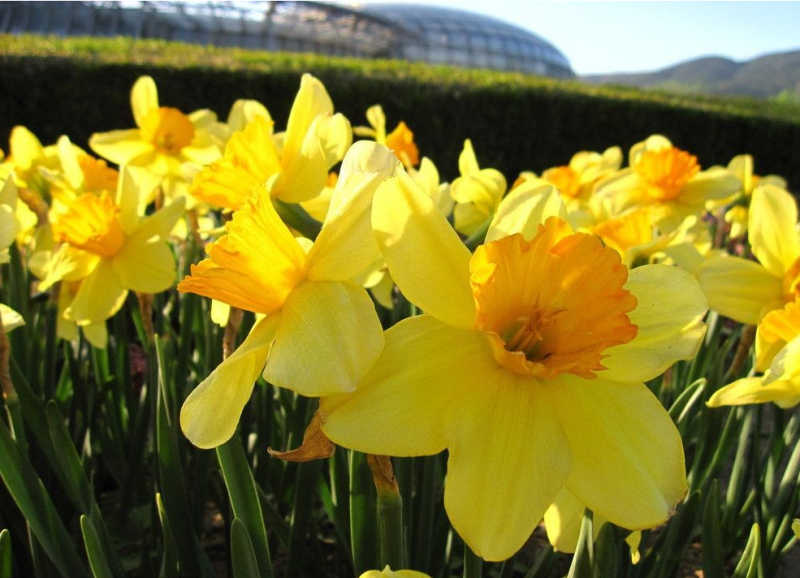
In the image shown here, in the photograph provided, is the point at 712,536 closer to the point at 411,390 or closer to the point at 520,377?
the point at 520,377

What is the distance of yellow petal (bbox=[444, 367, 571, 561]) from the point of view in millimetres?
714

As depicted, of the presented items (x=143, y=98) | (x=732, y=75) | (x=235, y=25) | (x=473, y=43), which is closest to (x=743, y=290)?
(x=143, y=98)

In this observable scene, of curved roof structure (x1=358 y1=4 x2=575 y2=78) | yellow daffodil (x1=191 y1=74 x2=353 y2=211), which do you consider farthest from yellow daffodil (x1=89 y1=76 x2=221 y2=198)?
curved roof structure (x1=358 y1=4 x2=575 y2=78)

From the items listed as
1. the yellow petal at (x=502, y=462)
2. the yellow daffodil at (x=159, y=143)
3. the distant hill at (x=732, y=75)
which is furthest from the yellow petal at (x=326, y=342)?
the distant hill at (x=732, y=75)

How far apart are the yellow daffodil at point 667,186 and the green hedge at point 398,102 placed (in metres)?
6.04

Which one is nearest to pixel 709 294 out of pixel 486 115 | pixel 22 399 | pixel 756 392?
pixel 756 392

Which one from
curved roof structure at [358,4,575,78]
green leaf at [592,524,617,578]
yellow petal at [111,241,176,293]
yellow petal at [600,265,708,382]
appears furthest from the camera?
curved roof structure at [358,4,575,78]

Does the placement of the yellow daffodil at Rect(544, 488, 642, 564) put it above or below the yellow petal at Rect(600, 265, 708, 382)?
below

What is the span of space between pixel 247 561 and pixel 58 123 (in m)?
7.62

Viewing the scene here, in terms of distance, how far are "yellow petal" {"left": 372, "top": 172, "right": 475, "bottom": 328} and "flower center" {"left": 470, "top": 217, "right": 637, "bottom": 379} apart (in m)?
0.05

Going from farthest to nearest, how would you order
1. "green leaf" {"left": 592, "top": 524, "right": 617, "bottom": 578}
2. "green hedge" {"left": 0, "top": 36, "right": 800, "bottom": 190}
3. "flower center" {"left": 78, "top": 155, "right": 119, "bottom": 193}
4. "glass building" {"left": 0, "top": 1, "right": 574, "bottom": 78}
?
"glass building" {"left": 0, "top": 1, "right": 574, "bottom": 78}
"green hedge" {"left": 0, "top": 36, "right": 800, "bottom": 190}
"flower center" {"left": 78, "top": 155, "right": 119, "bottom": 193}
"green leaf" {"left": 592, "top": 524, "right": 617, "bottom": 578}

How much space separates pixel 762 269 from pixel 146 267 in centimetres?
147

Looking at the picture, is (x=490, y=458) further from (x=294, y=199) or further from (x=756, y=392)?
(x=294, y=199)

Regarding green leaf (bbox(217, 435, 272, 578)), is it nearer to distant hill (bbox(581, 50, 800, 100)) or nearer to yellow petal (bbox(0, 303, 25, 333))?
yellow petal (bbox(0, 303, 25, 333))
